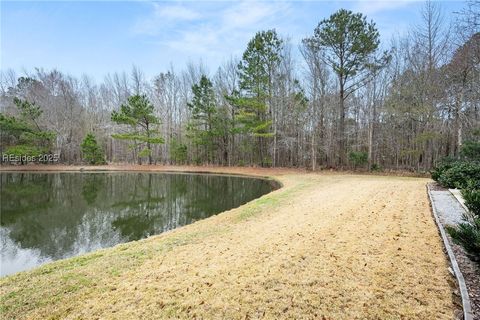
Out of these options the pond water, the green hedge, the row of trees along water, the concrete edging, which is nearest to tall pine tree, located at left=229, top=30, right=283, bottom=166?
the row of trees along water

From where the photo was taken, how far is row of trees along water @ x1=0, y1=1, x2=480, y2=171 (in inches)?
592

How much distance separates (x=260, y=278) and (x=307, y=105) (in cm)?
1899

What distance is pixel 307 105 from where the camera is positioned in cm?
2048

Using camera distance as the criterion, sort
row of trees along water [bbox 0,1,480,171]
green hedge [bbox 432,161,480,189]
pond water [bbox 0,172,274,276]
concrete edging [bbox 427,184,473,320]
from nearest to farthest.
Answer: concrete edging [bbox 427,184,473,320], pond water [bbox 0,172,274,276], green hedge [bbox 432,161,480,189], row of trees along water [bbox 0,1,480,171]

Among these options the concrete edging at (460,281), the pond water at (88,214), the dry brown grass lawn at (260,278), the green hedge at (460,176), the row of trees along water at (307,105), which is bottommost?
the pond water at (88,214)

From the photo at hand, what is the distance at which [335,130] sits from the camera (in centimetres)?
1944

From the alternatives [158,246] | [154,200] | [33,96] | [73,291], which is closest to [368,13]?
[154,200]

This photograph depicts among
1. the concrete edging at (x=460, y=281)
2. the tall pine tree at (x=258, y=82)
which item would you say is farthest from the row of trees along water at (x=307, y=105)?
the concrete edging at (x=460, y=281)

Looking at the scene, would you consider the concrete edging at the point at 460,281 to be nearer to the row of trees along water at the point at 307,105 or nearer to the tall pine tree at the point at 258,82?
the row of trees along water at the point at 307,105

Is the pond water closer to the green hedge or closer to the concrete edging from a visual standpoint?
the concrete edging

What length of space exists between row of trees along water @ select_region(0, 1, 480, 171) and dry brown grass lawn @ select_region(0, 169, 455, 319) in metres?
7.23

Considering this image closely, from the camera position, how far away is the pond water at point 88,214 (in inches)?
231

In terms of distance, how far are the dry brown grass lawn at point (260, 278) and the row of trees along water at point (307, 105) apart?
723 cm

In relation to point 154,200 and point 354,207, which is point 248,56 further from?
point 354,207
